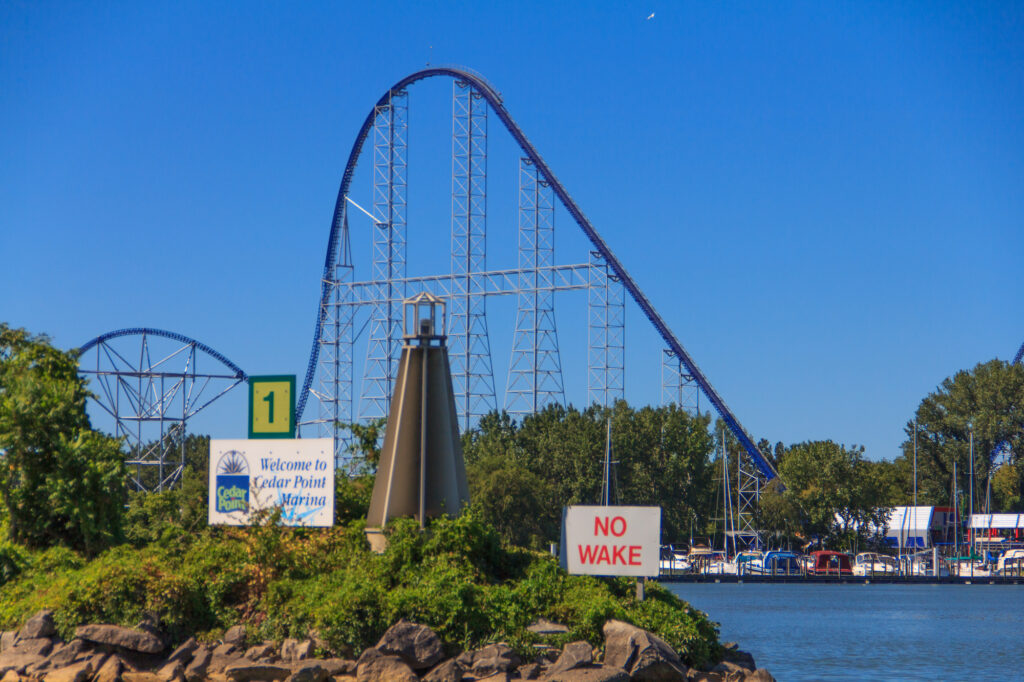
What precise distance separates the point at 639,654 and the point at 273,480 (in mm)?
7652

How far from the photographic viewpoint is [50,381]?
24406 mm

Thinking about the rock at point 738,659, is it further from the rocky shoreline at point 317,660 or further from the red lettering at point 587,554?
the red lettering at point 587,554

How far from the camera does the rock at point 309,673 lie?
16.8m

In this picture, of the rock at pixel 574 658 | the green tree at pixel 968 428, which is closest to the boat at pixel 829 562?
the green tree at pixel 968 428

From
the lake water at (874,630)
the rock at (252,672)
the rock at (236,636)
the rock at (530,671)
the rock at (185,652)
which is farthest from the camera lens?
the lake water at (874,630)

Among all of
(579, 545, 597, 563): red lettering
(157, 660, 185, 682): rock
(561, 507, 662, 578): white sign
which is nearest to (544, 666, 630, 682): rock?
(561, 507, 662, 578): white sign

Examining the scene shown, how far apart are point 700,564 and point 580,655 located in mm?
49854

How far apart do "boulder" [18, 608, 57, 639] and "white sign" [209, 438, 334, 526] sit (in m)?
3.62

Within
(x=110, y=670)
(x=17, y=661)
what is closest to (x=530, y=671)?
(x=110, y=670)

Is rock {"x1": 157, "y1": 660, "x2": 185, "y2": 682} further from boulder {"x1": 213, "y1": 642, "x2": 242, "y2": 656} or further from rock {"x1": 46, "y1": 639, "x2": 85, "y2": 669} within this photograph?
rock {"x1": 46, "y1": 639, "x2": 85, "y2": 669}

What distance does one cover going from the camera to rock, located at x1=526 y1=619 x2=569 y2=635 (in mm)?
17734

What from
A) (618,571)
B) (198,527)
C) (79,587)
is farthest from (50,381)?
(618,571)

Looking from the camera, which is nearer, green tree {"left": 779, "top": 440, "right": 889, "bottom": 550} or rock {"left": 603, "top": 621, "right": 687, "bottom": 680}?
rock {"left": 603, "top": 621, "right": 687, "bottom": 680}

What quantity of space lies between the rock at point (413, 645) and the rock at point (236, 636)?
92.9 inches
